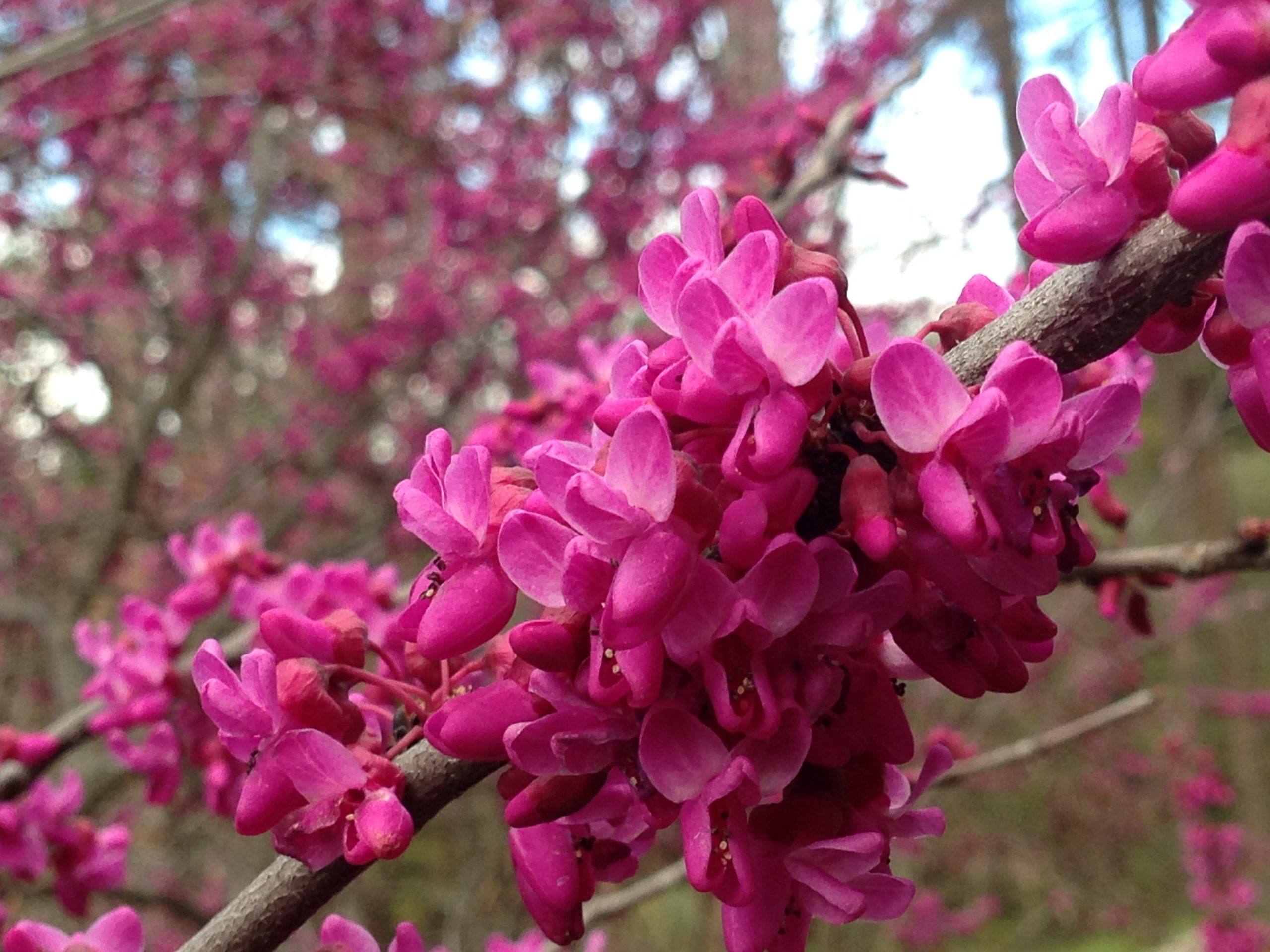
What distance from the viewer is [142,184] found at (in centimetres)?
653

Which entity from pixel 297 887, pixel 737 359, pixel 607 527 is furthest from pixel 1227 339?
pixel 297 887

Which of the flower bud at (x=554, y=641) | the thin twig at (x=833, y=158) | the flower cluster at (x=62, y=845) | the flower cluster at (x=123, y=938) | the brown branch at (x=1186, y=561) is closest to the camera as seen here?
the flower bud at (x=554, y=641)

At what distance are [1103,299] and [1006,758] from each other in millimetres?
1425

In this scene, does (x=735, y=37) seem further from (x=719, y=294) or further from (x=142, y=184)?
(x=719, y=294)

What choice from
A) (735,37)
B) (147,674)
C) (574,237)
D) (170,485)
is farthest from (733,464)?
(735,37)

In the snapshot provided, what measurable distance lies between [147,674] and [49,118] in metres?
4.70

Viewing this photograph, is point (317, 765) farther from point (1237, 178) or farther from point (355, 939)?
point (1237, 178)

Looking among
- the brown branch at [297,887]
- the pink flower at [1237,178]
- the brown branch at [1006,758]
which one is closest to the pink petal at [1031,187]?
the pink flower at [1237,178]

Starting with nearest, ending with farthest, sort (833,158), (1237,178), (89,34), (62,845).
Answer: (1237,178), (62,845), (833,158), (89,34)

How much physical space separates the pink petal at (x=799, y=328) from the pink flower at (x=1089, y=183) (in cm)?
17

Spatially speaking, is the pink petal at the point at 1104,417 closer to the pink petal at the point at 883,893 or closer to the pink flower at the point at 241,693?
the pink petal at the point at 883,893

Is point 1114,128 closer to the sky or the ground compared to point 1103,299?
closer to the sky

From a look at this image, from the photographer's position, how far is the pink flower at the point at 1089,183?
0.68 meters

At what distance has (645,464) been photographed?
0.64 m
